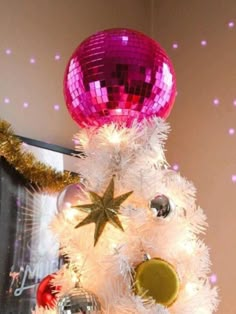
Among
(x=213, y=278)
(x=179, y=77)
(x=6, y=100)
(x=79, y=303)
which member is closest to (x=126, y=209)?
(x=79, y=303)

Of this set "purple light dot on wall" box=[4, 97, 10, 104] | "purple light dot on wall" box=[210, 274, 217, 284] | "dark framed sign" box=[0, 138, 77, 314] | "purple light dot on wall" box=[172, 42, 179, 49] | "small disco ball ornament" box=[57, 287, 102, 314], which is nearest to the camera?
"small disco ball ornament" box=[57, 287, 102, 314]

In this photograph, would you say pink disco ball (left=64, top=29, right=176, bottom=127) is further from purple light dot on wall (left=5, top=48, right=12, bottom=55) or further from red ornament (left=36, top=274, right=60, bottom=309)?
purple light dot on wall (left=5, top=48, right=12, bottom=55)

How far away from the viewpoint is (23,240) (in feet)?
4.03

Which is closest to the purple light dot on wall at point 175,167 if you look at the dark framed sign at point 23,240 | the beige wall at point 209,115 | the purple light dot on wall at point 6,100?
the beige wall at point 209,115

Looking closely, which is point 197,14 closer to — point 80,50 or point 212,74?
point 212,74

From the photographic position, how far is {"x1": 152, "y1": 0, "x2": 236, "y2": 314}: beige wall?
148cm

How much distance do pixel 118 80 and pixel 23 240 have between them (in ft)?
1.83

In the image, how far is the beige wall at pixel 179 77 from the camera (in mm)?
1401

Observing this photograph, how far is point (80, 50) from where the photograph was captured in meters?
0.96

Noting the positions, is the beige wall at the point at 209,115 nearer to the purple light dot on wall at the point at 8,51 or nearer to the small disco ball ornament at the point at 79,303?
the purple light dot on wall at the point at 8,51

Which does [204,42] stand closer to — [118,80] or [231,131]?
[231,131]

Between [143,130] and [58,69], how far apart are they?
712 millimetres

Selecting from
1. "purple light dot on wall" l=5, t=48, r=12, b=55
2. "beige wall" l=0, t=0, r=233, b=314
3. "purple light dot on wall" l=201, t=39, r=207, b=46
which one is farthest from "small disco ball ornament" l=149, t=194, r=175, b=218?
"purple light dot on wall" l=201, t=39, r=207, b=46

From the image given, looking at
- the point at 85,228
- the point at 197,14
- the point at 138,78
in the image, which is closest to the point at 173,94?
the point at 138,78
